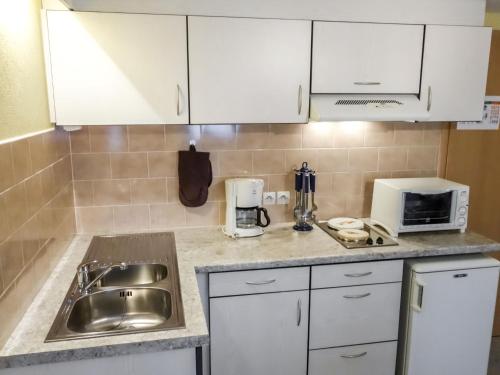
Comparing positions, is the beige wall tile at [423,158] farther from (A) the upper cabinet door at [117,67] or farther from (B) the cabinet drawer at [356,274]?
(A) the upper cabinet door at [117,67]

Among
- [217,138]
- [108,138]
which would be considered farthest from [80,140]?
[217,138]

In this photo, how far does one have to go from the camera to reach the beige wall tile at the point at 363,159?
2639mm

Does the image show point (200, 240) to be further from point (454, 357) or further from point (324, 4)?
point (454, 357)

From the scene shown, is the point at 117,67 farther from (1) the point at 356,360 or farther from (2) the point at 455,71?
(1) the point at 356,360

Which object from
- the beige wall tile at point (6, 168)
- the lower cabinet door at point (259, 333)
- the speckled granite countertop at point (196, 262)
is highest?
the beige wall tile at point (6, 168)

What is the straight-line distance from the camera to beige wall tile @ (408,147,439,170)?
271cm

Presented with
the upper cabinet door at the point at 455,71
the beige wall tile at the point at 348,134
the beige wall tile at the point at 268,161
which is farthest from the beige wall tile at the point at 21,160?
the upper cabinet door at the point at 455,71

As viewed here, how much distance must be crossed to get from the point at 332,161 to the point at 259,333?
113 centimetres

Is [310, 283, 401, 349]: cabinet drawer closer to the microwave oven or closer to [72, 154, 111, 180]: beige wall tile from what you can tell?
the microwave oven

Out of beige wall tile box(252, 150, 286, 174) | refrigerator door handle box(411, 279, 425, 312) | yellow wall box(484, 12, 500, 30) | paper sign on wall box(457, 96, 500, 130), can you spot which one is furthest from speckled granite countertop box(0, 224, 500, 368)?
yellow wall box(484, 12, 500, 30)

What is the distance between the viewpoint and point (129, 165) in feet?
7.83

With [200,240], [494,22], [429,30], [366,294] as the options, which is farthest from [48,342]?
[494,22]

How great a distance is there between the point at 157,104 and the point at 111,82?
0.23 metres

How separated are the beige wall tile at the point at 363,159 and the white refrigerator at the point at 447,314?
697mm
